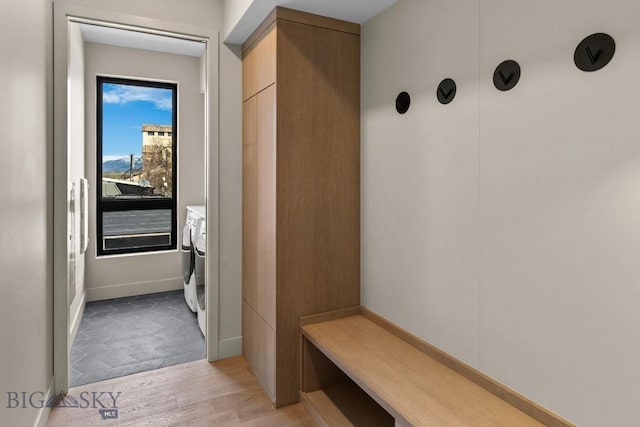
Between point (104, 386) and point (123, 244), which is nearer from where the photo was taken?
point (104, 386)

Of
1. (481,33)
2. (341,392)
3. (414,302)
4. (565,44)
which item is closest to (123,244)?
(341,392)

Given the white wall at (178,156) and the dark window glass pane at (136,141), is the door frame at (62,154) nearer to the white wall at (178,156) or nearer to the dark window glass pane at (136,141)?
the white wall at (178,156)

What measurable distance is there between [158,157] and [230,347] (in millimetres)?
2829

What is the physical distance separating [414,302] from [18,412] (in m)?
1.91

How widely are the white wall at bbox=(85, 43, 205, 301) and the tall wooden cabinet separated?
2390mm

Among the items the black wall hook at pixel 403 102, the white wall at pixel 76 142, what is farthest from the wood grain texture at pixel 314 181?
the white wall at pixel 76 142

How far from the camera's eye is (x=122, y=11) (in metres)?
2.51

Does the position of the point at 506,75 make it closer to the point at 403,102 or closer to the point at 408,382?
the point at 403,102

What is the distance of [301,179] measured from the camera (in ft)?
7.48

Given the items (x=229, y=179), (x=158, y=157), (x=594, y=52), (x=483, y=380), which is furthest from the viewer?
(x=158, y=157)

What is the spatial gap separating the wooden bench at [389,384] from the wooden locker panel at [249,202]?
62 cm

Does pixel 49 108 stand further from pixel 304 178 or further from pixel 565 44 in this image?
pixel 565 44

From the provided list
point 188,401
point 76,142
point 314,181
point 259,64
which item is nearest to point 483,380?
point 314,181

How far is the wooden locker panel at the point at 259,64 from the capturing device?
225 centimetres
